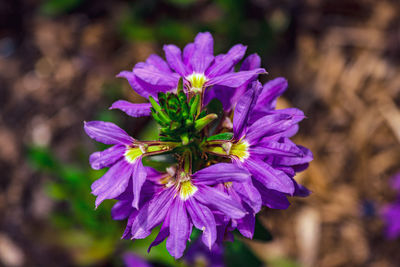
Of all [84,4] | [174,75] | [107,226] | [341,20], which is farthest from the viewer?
[84,4]

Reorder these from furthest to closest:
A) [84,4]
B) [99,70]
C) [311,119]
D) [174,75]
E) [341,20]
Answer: [84,4], [99,70], [341,20], [311,119], [174,75]

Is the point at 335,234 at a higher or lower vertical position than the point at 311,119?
lower

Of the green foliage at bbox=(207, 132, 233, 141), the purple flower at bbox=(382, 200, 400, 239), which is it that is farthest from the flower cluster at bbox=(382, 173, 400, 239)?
the green foliage at bbox=(207, 132, 233, 141)

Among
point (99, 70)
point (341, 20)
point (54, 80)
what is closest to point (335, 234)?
point (341, 20)

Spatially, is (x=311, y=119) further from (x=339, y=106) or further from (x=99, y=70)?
(x=99, y=70)

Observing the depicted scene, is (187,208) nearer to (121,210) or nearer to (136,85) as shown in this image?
(121,210)

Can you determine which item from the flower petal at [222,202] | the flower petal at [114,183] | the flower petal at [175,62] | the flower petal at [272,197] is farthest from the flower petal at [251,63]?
the flower petal at [114,183]

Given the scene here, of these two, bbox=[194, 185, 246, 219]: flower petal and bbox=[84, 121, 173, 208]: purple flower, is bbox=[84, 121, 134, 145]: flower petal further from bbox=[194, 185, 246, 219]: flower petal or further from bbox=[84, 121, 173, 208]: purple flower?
bbox=[194, 185, 246, 219]: flower petal
